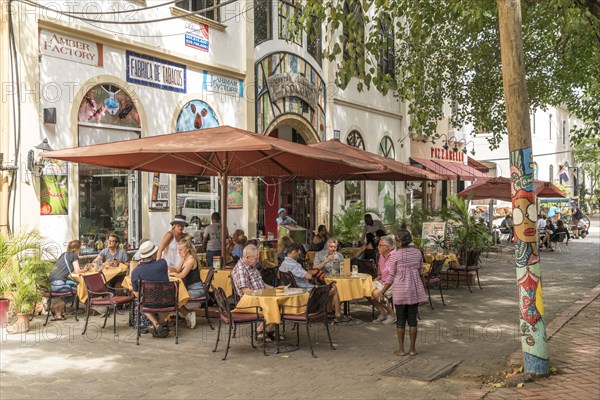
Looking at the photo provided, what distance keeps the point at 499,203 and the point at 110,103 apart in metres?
37.5

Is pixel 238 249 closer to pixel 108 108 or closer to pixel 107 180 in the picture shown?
pixel 107 180

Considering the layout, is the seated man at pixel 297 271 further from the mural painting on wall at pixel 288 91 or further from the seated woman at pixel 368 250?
the mural painting on wall at pixel 288 91

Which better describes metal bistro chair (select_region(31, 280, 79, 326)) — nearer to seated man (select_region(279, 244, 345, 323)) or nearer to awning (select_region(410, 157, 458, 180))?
seated man (select_region(279, 244, 345, 323))

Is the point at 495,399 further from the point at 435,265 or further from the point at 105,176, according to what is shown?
the point at 105,176

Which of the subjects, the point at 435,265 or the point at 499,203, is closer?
the point at 435,265

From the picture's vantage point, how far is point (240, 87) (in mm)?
15852

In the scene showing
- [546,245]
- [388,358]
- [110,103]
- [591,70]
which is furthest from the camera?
[546,245]

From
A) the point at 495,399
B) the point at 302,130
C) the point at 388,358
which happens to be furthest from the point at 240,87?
the point at 495,399

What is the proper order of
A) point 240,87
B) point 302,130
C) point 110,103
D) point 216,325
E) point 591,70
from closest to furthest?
point 216,325
point 110,103
point 591,70
point 240,87
point 302,130

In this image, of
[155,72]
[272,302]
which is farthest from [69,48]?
[272,302]

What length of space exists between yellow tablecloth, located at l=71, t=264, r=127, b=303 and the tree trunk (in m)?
5.91

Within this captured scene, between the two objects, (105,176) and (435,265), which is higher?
(105,176)

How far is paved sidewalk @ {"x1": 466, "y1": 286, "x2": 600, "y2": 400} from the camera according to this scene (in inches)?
241

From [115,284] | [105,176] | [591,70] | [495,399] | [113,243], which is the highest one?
[591,70]
